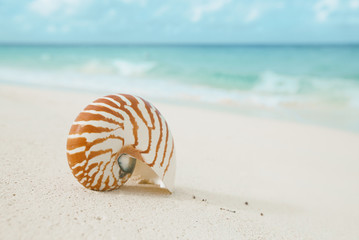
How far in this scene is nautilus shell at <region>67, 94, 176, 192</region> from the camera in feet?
6.81

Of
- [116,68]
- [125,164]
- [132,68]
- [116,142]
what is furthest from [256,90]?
[116,142]

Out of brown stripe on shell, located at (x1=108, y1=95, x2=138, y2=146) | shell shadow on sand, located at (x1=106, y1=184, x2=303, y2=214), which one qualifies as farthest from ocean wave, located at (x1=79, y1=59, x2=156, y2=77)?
brown stripe on shell, located at (x1=108, y1=95, x2=138, y2=146)

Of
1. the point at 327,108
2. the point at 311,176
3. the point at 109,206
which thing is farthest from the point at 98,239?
the point at 327,108

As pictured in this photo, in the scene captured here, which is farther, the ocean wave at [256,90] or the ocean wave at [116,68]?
the ocean wave at [116,68]

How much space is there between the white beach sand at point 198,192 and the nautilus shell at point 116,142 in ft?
0.57

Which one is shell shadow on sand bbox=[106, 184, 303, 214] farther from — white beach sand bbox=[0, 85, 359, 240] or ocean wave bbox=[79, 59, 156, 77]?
ocean wave bbox=[79, 59, 156, 77]

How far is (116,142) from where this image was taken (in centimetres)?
216

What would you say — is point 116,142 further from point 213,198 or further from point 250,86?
point 250,86

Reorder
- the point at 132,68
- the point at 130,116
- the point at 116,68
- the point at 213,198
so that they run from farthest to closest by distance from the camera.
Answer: the point at 116,68 < the point at 132,68 < the point at 213,198 < the point at 130,116

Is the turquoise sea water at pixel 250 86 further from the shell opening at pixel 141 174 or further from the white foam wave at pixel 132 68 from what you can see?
the shell opening at pixel 141 174

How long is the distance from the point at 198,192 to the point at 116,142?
43.3 inches

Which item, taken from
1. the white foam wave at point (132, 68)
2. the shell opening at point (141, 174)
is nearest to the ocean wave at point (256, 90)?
the white foam wave at point (132, 68)

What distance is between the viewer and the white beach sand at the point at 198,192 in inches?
75.3

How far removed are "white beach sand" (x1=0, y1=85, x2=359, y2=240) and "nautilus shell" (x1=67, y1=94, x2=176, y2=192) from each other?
0.17 metres
